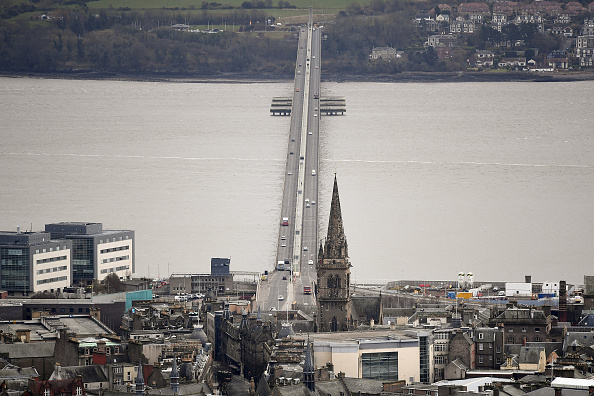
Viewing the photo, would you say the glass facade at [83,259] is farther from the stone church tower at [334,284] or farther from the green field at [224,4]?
the green field at [224,4]

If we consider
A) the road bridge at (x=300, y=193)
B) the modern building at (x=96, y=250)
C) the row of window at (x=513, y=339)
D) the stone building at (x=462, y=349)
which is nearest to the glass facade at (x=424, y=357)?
the stone building at (x=462, y=349)

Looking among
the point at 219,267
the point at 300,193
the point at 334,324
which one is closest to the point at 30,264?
the point at 219,267

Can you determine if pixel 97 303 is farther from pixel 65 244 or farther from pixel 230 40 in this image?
Answer: pixel 230 40

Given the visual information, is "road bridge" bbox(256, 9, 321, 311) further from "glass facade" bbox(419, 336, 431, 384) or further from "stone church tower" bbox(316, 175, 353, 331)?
"glass facade" bbox(419, 336, 431, 384)

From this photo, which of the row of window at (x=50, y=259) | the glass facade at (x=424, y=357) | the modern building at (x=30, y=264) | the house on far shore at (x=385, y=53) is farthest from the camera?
the house on far shore at (x=385, y=53)

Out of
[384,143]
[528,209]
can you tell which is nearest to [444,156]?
[384,143]

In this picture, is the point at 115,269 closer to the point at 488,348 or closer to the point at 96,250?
the point at 96,250

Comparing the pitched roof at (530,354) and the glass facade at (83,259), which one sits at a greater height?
the pitched roof at (530,354)
